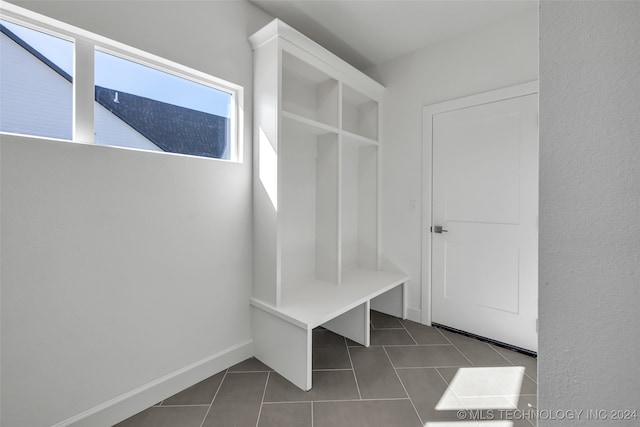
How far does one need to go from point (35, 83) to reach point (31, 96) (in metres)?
0.07

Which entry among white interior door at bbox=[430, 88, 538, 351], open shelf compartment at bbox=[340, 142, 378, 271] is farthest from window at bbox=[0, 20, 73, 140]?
white interior door at bbox=[430, 88, 538, 351]

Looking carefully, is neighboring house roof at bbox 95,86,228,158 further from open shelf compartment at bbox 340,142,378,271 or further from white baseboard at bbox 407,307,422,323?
white baseboard at bbox 407,307,422,323

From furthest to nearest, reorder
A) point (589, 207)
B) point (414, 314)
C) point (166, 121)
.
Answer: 1. point (414, 314)
2. point (166, 121)
3. point (589, 207)

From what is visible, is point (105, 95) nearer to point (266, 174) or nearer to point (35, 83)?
point (35, 83)

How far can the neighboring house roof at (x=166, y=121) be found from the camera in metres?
1.49

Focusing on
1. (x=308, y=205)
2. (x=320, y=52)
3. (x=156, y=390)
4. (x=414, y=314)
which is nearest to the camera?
(x=156, y=390)

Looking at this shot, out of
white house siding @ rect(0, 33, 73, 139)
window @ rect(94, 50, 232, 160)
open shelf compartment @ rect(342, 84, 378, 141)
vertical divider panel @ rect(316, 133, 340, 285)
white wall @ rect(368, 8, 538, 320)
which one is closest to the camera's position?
white house siding @ rect(0, 33, 73, 139)

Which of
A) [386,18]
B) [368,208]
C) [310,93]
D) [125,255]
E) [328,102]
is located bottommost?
[125,255]

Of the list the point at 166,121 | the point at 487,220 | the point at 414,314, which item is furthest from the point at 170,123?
the point at 414,314

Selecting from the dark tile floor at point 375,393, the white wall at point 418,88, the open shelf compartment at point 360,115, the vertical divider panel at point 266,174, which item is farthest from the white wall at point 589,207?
the open shelf compartment at point 360,115

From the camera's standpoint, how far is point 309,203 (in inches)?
103

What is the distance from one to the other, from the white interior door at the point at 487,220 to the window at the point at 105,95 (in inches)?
75.5

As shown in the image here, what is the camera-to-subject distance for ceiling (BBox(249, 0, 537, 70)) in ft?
6.77

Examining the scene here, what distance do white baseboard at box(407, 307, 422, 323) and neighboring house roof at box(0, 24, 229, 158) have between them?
2318mm
